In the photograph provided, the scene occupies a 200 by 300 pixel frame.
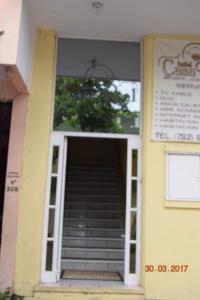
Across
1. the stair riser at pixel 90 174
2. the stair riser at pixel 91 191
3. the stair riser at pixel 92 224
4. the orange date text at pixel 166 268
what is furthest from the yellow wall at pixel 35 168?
the stair riser at pixel 90 174

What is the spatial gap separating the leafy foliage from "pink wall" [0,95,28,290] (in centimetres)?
47

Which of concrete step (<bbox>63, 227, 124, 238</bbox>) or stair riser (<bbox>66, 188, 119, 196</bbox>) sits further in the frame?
stair riser (<bbox>66, 188, 119, 196</bbox>)

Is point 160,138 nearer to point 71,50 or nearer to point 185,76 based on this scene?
point 185,76

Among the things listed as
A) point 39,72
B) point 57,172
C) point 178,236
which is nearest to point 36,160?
point 57,172

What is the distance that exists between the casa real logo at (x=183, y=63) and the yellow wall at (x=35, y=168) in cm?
150

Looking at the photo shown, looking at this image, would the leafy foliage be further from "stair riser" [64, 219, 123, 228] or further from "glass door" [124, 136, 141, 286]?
"stair riser" [64, 219, 123, 228]

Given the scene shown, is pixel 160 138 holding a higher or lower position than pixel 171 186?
higher

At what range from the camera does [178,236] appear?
14.8ft

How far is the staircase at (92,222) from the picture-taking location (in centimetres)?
546

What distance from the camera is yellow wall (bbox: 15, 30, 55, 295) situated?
4453 mm

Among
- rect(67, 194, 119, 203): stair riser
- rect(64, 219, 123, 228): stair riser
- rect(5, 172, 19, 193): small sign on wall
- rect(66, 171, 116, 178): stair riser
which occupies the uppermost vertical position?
rect(66, 171, 116, 178): stair riser

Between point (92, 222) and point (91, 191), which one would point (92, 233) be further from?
point (91, 191)

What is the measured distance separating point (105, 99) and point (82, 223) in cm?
259

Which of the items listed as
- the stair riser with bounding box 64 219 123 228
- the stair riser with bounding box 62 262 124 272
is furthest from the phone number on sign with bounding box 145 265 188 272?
the stair riser with bounding box 64 219 123 228
